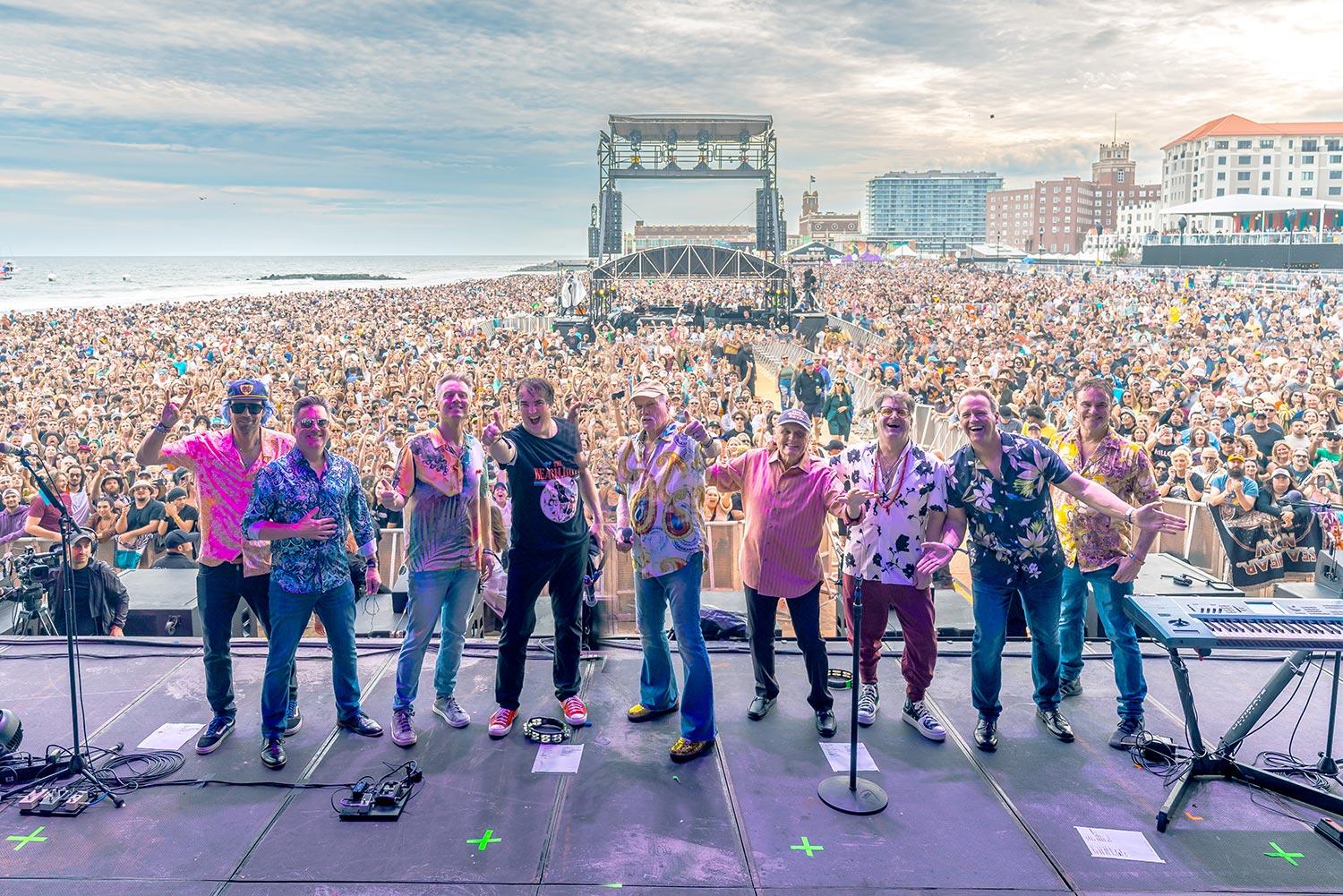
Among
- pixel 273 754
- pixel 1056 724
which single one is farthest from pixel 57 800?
pixel 1056 724

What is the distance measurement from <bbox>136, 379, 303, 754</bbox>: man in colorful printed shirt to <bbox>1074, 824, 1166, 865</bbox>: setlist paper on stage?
3277 mm

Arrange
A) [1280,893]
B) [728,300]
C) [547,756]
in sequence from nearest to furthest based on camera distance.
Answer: [1280,893], [547,756], [728,300]

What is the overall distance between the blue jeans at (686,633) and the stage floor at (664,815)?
0.59 ft

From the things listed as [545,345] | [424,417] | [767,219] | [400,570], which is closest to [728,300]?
[767,219]

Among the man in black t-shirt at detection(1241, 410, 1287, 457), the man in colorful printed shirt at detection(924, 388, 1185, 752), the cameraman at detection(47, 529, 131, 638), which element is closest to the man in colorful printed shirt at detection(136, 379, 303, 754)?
the cameraman at detection(47, 529, 131, 638)

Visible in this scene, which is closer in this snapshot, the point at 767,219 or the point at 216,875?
the point at 216,875

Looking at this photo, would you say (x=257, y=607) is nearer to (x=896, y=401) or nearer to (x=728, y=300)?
(x=896, y=401)

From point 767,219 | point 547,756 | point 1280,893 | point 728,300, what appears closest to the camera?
point 1280,893

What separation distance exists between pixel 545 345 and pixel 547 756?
1695cm

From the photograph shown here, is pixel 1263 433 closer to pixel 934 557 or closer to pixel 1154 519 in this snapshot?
pixel 1154 519

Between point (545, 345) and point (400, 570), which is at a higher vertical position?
point (545, 345)

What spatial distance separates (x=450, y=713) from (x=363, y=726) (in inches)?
15.2

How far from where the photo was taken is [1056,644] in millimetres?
4156

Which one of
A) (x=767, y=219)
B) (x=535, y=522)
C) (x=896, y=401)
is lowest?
(x=535, y=522)
